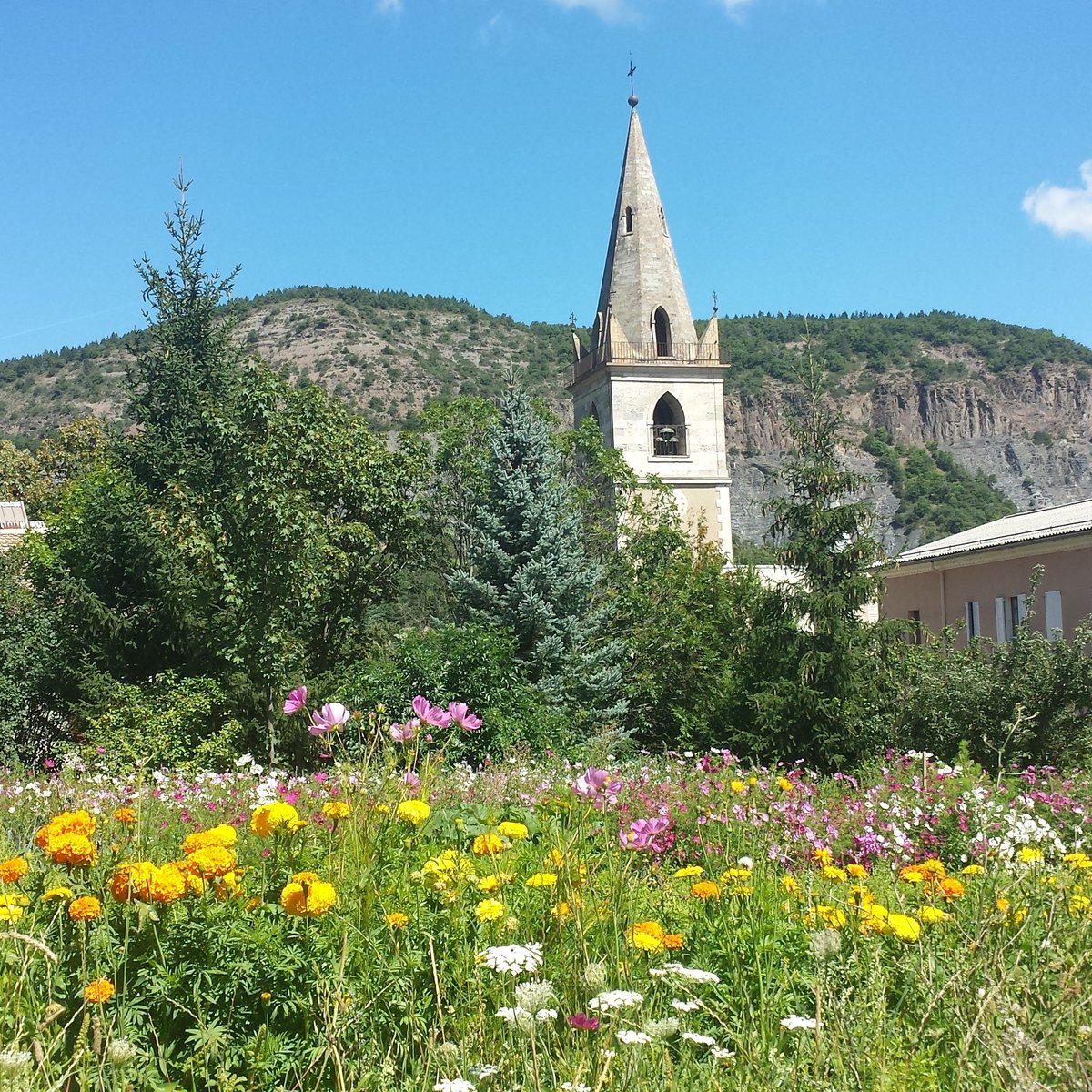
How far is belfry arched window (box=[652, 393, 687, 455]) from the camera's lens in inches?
1368

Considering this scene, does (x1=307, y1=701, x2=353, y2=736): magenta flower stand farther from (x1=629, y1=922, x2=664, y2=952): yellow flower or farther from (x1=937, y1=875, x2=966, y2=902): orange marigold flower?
(x1=937, y1=875, x2=966, y2=902): orange marigold flower

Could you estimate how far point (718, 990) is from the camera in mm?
3555

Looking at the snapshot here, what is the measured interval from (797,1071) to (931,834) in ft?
19.0

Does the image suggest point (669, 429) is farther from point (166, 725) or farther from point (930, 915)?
point (930, 915)

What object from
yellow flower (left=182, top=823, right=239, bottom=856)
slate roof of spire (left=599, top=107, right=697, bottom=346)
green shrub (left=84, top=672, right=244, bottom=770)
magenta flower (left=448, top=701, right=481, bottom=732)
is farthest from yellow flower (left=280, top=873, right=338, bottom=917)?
slate roof of spire (left=599, top=107, right=697, bottom=346)

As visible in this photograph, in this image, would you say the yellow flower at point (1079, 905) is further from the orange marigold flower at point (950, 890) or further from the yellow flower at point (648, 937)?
the yellow flower at point (648, 937)

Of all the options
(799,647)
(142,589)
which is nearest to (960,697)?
(799,647)

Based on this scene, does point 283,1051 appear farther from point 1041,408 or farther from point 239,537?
point 1041,408

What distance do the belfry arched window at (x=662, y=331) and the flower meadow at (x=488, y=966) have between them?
31.2m

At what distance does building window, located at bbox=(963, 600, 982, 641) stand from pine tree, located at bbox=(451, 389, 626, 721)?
472 inches

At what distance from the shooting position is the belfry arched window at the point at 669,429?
34750 millimetres

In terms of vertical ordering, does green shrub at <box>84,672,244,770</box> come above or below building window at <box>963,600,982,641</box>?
below

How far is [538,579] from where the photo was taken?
19.0 meters

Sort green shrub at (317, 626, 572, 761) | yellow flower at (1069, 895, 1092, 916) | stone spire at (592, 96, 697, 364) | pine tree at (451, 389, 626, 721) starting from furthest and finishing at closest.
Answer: stone spire at (592, 96, 697, 364) → pine tree at (451, 389, 626, 721) → green shrub at (317, 626, 572, 761) → yellow flower at (1069, 895, 1092, 916)
